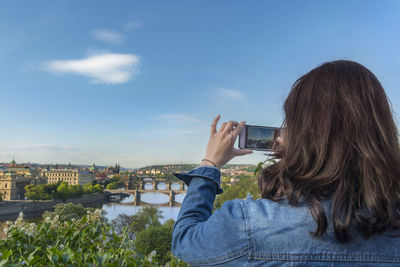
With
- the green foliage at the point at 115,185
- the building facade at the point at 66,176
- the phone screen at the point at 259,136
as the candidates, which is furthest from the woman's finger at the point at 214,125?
the building facade at the point at 66,176

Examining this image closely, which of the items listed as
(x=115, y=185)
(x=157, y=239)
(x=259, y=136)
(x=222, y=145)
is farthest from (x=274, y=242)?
(x=115, y=185)

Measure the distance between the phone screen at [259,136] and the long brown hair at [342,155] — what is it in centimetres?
17

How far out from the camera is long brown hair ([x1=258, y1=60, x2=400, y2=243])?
0.46m

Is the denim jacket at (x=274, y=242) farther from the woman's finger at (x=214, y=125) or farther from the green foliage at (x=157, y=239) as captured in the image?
the green foliage at (x=157, y=239)

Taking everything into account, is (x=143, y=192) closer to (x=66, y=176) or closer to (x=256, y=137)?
(x=66, y=176)

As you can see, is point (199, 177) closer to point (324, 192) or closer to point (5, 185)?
point (324, 192)

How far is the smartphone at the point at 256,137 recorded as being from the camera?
72 centimetres

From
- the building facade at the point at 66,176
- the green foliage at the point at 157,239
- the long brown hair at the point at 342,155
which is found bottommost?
the green foliage at the point at 157,239

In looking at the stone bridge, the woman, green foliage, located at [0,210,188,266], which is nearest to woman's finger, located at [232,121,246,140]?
the woman

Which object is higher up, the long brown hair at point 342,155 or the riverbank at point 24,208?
the long brown hair at point 342,155

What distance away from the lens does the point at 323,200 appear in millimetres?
464

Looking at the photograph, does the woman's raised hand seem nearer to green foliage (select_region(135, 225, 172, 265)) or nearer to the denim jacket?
the denim jacket

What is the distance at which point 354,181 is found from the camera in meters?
0.48

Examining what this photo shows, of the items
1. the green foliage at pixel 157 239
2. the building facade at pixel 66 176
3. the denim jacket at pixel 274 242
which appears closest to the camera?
the denim jacket at pixel 274 242
